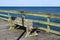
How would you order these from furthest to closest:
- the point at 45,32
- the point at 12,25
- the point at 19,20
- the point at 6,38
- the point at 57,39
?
the point at 12,25 → the point at 19,20 → the point at 45,32 → the point at 6,38 → the point at 57,39

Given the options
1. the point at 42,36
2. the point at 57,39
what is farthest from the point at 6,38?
the point at 57,39

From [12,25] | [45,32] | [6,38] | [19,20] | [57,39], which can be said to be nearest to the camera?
[57,39]

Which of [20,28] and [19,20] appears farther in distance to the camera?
[20,28]

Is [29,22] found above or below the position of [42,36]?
above

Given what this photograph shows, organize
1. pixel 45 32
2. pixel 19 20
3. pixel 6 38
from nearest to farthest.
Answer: pixel 6 38
pixel 45 32
pixel 19 20

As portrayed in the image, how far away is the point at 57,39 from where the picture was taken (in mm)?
7609

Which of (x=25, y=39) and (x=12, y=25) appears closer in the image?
(x=25, y=39)

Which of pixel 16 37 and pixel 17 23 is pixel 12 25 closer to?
pixel 17 23

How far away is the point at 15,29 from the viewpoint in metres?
10.1

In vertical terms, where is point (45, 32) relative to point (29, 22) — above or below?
below

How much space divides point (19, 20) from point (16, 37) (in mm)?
1497

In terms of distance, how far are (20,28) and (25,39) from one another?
242 centimetres

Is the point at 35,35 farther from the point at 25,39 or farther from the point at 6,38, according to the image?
the point at 6,38

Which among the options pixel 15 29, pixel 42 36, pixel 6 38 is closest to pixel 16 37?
pixel 6 38
